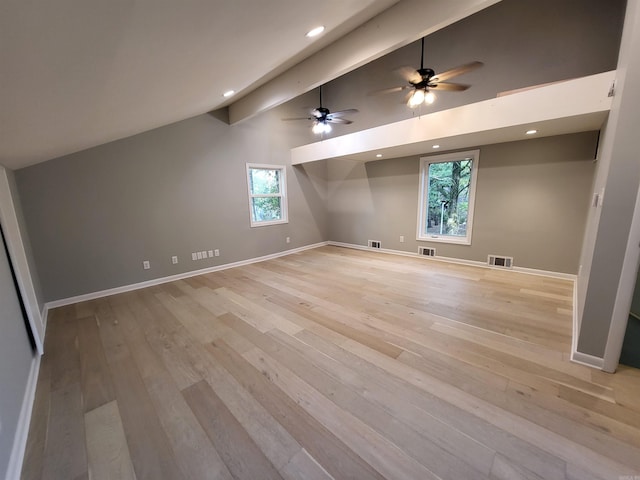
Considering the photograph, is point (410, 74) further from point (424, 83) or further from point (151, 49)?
point (151, 49)

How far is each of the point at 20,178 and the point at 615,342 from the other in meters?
6.07

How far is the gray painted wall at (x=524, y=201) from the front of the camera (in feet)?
11.8

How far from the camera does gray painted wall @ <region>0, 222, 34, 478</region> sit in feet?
4.09

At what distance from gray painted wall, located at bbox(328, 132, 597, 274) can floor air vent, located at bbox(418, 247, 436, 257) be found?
0.09m

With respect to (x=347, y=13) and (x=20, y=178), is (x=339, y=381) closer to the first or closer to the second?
(x=347, y=13)

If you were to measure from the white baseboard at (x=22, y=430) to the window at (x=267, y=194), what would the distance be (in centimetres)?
373

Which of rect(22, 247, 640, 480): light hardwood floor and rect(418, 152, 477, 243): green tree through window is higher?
rect(418, 152, 477, 243): green tree through window

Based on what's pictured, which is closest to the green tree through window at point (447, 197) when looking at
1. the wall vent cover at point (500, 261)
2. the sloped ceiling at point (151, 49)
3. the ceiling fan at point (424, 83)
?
the wall vent cover at point (500, 261)

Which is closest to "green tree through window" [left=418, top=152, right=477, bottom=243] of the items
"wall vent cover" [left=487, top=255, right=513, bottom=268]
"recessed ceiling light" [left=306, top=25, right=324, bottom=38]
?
"wall vent cover" [left=487, top=255, right=513, bottom=268]

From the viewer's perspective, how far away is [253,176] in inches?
206

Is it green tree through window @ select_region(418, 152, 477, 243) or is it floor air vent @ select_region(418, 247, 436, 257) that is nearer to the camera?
green tree through window @ select_region(418, 152, 477, 243)

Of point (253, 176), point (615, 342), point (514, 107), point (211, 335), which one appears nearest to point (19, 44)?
point (211, 335)

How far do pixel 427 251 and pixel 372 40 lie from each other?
395 cm

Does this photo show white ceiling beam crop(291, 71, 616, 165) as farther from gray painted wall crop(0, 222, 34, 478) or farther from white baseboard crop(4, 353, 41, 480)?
white baseboard crop(4, 353, 41, 480)
